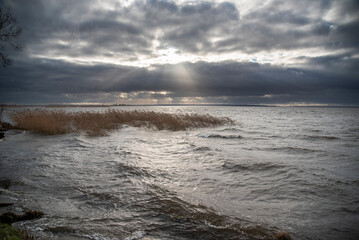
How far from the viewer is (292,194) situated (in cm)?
633

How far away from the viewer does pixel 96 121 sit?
2512cm

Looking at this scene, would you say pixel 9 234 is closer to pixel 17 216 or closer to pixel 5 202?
pixel 17 216

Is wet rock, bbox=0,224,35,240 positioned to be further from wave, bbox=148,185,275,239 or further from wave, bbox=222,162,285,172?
wave, bbox=222,162,285,172

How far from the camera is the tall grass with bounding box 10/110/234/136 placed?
2044 centimetres

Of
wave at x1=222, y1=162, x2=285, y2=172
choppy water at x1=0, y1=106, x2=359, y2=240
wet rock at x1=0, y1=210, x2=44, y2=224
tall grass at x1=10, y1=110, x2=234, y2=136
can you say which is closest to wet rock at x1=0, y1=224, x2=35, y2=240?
choppy water at x1=0, y1=106, x2=359, y2=240

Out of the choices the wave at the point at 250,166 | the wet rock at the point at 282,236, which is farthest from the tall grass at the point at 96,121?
the wet rock at the point at 282,236

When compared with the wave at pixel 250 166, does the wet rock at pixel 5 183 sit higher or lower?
higher

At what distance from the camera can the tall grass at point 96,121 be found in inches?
805

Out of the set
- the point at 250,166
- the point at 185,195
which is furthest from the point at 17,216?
the point at 250,166

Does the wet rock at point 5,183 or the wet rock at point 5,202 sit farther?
the wet rock at point 5,183

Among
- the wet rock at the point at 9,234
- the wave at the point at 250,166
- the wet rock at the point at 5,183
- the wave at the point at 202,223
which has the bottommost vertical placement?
the wave at the point at 250,166

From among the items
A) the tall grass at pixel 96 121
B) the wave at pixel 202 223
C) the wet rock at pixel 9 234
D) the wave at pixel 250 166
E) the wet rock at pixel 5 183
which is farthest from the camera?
the tall grass at pixel 96 121

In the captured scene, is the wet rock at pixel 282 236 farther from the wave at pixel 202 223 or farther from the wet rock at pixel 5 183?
Result: the wet rock at pixel 5 183

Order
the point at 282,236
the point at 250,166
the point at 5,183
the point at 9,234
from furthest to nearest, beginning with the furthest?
1. the point at 250,166
2. the point at 5,183
3. the point at 282,236
4. the point at 9,234
